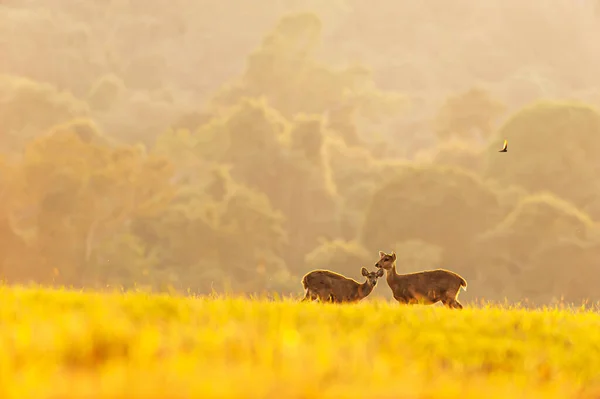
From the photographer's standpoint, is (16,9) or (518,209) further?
(16,9)

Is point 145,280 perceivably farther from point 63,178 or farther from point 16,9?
point 16,9

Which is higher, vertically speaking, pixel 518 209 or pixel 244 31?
pixel 244 31

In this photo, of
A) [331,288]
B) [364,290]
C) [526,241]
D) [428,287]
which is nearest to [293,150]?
[526,241]

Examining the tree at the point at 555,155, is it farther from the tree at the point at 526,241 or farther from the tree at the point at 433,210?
the tree at the point at 526,241

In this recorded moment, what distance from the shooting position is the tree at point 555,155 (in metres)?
56.0

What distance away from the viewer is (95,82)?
3425 inches

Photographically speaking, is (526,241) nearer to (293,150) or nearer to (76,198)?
(293,150)

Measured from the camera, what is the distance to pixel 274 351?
7973mm

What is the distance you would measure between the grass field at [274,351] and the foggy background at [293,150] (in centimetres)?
2265

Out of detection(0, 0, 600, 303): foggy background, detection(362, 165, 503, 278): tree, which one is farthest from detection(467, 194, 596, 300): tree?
detection(362, 165, 503, 278): tree

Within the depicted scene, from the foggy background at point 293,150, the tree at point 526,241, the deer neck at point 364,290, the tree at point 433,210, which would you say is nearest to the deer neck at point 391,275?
the deer neck at point 364,290

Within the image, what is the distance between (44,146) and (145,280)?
13.2m

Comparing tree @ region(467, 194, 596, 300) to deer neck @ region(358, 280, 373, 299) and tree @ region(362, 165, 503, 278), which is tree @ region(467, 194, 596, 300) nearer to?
tree @ region(362, 165, 503, 278)

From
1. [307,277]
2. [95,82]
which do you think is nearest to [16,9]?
[95,82]
